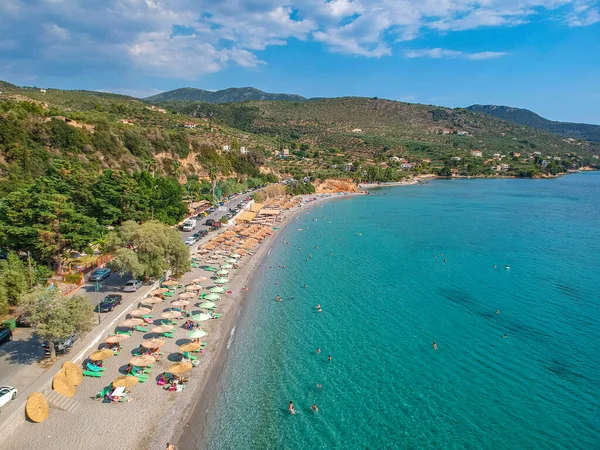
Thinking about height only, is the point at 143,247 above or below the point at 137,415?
above

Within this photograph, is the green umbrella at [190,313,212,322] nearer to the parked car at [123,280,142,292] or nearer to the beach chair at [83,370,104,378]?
the parked car at [123,280,142,292]

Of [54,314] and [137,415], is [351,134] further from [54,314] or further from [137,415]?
[137,415]

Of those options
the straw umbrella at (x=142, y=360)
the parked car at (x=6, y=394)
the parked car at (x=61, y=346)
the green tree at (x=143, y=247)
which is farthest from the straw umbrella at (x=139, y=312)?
the parked car at (x=6, y=394)

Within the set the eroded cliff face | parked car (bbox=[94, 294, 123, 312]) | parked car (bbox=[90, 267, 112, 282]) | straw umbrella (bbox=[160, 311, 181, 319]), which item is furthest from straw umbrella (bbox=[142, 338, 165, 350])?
the eroded cliff face

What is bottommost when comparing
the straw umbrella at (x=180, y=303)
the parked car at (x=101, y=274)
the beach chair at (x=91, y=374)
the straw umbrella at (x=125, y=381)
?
the straw umbrella at (x=180, y=303)

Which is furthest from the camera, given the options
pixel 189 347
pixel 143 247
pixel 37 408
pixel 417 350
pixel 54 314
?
pixel 143 247

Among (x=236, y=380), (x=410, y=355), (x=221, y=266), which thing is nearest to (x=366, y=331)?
(x=410, y=355)

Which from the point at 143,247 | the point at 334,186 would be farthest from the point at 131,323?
the point at 334,186

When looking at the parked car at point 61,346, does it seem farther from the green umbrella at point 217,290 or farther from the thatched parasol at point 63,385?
the green umbrella at point 217,290
